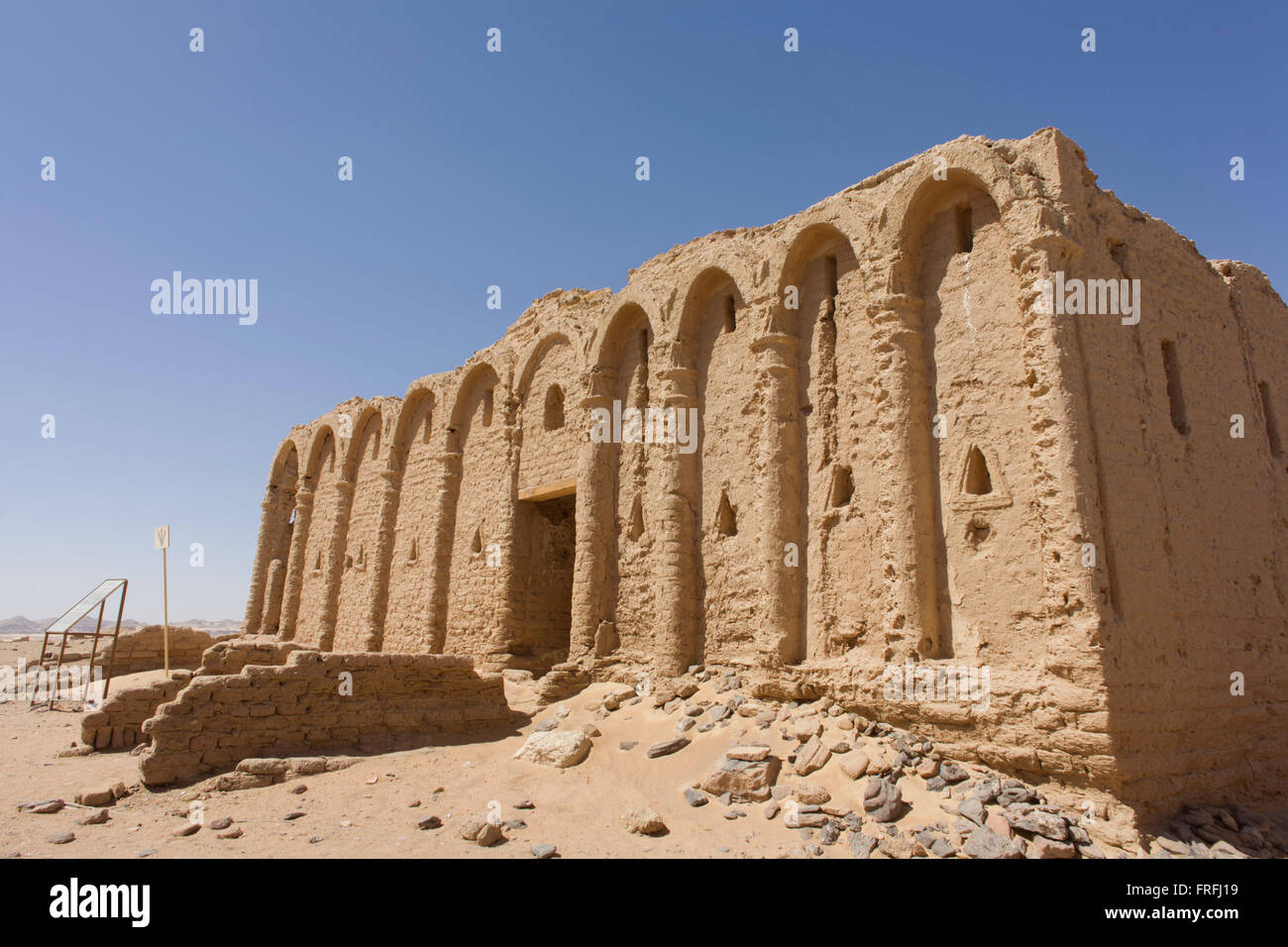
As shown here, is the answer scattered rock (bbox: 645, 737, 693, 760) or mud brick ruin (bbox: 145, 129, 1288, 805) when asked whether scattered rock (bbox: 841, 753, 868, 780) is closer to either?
mud brick ruin (bbox: 145, 129, 1288, 805)

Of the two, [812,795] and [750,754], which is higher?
[750,754]

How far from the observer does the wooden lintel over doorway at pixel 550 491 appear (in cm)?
1439

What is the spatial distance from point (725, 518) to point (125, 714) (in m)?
9.08

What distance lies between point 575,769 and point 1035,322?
711 centimetres

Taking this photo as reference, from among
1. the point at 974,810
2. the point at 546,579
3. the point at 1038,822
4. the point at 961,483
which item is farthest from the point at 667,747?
the point at 546,579

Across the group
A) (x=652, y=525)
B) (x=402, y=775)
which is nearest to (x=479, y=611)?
(x=652, y=525)

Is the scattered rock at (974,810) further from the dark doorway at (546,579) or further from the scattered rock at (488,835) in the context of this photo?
the dark doorway at (546,579)

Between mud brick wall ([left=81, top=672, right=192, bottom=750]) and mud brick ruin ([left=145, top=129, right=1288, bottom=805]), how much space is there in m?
1.62

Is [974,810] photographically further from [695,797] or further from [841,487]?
[841,487]

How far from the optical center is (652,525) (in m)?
12.3

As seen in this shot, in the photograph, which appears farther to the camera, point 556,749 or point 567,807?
point 556,749

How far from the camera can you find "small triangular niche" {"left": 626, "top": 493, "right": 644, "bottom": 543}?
12625mm

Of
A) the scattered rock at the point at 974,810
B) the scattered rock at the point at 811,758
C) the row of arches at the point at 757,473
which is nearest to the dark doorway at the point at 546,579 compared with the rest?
the row of arches at the point at 757,473

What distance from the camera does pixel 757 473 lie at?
10758 mm
